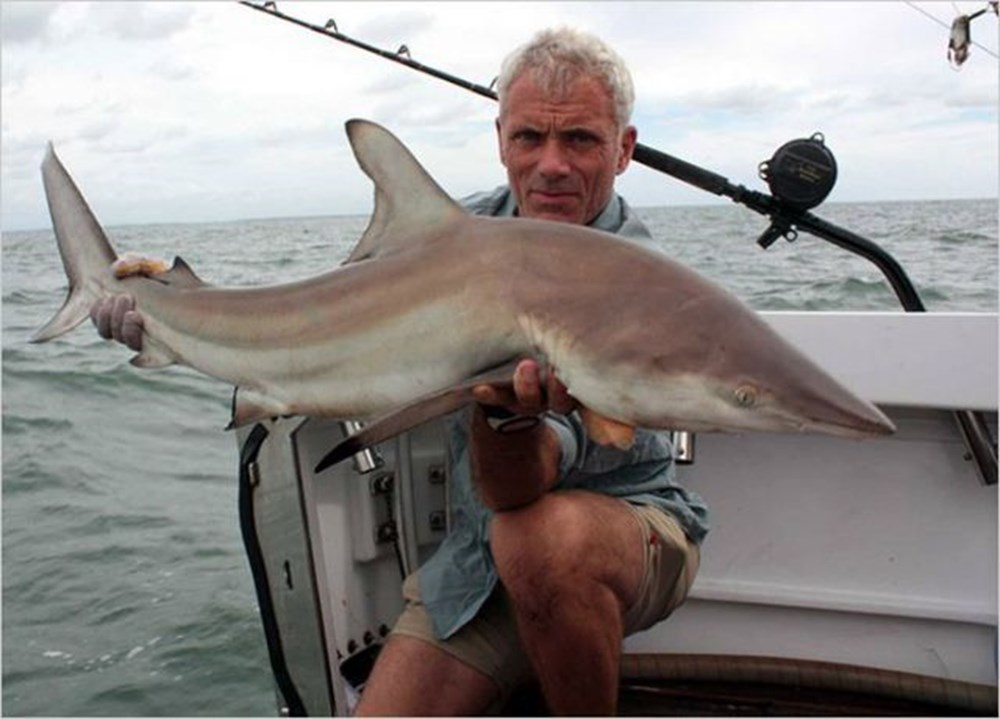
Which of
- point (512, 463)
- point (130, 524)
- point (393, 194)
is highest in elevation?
point (393, 194)

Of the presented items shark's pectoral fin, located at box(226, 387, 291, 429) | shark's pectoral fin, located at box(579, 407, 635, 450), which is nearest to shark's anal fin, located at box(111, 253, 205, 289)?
shark's pectoral fin, located at box(226, 387, 291, 429)

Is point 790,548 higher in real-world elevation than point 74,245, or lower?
lower

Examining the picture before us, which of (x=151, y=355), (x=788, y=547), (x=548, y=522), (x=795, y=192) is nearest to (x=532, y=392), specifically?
(x=548, y=522)

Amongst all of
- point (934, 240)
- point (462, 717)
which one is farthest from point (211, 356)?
point (934, 240)

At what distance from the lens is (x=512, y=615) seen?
2.54 meters

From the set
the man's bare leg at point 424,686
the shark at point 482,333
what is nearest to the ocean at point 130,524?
the shark at point 482,333

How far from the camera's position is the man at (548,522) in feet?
7.08

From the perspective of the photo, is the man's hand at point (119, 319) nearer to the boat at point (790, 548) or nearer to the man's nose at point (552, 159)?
the boat at point (790, 548)

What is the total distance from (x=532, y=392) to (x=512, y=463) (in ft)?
1.49

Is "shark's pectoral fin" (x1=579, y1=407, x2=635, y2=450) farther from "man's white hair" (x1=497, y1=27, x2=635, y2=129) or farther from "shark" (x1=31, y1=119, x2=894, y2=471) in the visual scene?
"man's white hair" (x1=497, y1=27, x2=635, y2=129)

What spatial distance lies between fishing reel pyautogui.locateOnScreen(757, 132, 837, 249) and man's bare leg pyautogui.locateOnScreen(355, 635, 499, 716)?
1.78 meters

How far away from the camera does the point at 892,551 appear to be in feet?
9.75

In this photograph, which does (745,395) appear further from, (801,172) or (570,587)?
(801,172)

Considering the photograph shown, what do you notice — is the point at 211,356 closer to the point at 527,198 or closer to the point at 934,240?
the point at 527,198
